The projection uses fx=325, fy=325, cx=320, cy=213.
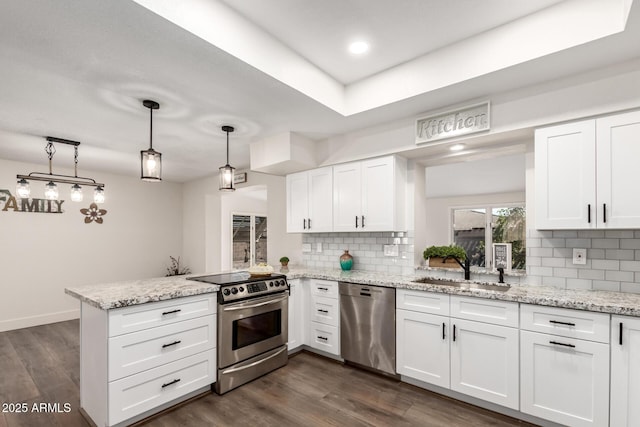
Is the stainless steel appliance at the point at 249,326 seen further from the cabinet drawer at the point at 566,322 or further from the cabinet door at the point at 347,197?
the cabinet drawer at the point at 566,322

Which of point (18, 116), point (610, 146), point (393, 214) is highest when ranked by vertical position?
point (18, 116)

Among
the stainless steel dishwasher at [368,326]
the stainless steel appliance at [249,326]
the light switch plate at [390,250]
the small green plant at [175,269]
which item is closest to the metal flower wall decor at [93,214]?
the small green plant at [175,269]

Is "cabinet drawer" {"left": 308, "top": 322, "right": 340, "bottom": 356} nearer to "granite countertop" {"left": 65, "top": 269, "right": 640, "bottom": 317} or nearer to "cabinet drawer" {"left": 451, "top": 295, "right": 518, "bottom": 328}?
"granite countertop" {"left": 65, "top": 269, "right": 640, "bottom": 317}

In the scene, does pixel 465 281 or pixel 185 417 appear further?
pixel 465 281

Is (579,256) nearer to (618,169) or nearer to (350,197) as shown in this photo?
(618,169)

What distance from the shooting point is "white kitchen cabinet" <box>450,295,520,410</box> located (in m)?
2.29

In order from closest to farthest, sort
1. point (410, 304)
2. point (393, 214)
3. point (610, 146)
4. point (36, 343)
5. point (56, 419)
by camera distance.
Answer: point (610, 146)
point (56, 419)
point (410, 304)
point (393, 214)
point (36, 343)

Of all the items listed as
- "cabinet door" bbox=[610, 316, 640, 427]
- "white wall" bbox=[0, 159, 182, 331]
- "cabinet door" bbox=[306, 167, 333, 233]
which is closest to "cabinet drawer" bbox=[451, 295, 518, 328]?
"cabinet door" bbox=[610, 316, 640, 427]

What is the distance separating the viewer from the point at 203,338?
2.63 metres

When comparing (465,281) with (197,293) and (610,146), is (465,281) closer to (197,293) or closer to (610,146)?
(610,146)

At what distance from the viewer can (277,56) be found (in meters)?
2.33

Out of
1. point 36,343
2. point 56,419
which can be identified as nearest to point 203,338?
point 56,419

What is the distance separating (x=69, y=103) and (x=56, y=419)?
2457 mm

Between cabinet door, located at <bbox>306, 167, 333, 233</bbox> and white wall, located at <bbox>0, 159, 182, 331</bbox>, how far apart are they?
381 centimetres
